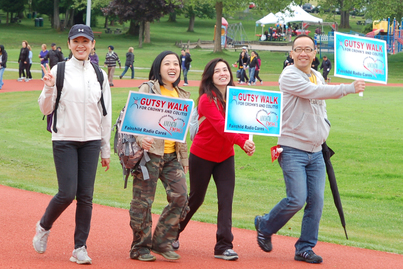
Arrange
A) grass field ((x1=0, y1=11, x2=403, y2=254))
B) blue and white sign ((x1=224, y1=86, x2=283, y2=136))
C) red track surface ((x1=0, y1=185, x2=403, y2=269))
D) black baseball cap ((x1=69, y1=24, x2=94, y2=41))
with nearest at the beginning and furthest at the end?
black baseball cap ((x1=69, y1=24, x2=94, y2=41))
red track surface ((x1=0, y1=185, x2=403, y2=269))
blue and white sign ((x1=224, y1=86, x2=283, y2=136))
grass field ((x1=0, y1=11, x2=403, y2=254))

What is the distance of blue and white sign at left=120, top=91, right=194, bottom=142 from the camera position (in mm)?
4980

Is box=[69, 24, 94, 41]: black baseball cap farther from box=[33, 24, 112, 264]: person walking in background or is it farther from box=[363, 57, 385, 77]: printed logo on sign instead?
box=[363, 57, 385, 77]: printed logo on sign

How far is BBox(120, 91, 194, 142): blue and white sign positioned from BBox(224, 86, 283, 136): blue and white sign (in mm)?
401

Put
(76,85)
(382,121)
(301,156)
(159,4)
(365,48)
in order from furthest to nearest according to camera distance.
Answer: (159,4)
(382,121)
(365,48)
(301,156)
(76,85)

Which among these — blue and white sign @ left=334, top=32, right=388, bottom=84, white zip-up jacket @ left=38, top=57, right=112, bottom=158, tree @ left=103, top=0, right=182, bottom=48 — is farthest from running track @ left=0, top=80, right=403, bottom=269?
tree @ left=103, top=0, right=182, bottom=48

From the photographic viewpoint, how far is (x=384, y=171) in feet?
38.3

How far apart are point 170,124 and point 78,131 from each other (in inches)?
33.0

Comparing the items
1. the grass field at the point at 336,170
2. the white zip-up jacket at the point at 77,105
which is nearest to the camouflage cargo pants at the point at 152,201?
the white zip-up jacket at the point at 77,105

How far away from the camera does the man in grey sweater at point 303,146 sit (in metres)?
5.18

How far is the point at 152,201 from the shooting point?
5156mm

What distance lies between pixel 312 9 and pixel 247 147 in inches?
3646

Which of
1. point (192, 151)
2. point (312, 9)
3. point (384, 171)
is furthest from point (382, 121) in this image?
point (312, 9)

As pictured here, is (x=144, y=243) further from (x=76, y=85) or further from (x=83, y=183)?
(x=76, y=85)

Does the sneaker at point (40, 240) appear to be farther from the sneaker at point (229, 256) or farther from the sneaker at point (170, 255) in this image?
the sneaker at point (229, 256)
